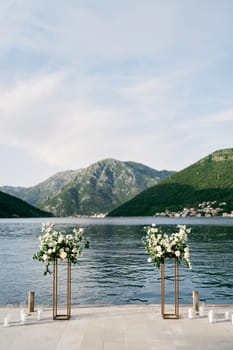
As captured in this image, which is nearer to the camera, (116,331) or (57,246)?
(116,331)

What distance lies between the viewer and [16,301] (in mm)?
41219

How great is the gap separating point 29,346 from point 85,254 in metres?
70.6

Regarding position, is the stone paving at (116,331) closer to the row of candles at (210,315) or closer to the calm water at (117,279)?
the row of candles at (210,315)

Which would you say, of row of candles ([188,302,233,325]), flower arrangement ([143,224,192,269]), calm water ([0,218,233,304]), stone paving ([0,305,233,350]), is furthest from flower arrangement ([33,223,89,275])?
calm water ([0,218,233,304])

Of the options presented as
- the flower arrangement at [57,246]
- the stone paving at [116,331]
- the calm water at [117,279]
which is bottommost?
the calm water at [117,279]

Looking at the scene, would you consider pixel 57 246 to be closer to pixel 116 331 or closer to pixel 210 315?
pixel 116 331

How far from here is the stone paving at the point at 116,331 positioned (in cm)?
1675

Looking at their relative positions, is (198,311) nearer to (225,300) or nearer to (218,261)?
(225,300)

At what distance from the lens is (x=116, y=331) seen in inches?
741

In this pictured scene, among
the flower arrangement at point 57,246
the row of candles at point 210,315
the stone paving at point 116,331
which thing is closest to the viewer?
the stone paving at point 116,331

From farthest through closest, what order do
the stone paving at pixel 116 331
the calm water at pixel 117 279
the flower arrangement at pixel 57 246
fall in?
the calm water at pixel 117 279 → the flower arrangement at pixel 57 246 → the stone paving at pixel 116 331

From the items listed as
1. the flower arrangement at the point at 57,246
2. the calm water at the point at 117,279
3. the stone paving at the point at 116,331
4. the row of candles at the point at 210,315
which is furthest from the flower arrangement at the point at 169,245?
the calm water at the point at 117,279

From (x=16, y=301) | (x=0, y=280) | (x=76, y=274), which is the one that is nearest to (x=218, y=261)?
(x=76, y=274)

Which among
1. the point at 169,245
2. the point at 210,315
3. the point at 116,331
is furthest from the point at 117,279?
Result: the point at 116,331
